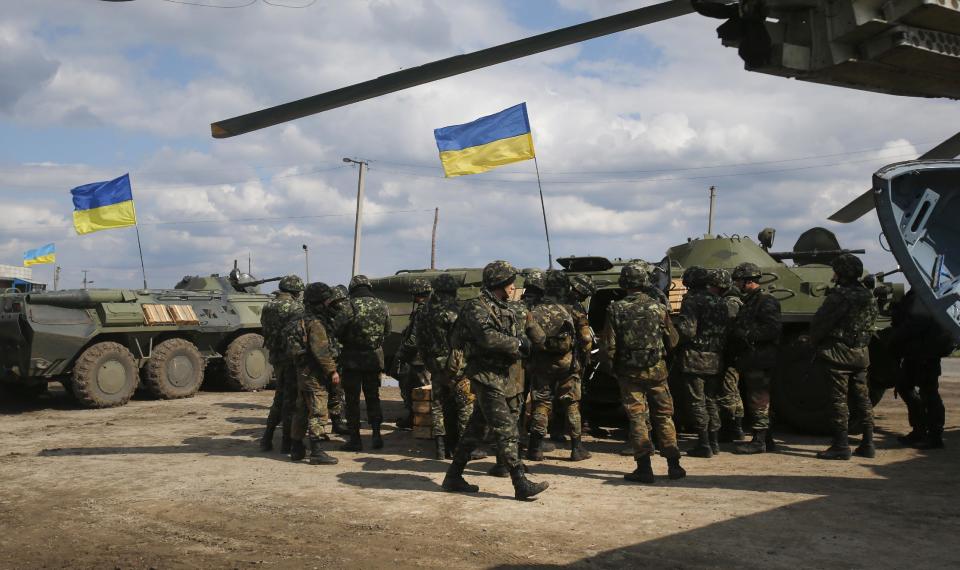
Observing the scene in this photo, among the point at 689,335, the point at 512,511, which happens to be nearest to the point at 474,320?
the point at 512,511

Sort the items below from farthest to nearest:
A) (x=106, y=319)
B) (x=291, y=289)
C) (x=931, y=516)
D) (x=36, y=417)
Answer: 1. (x=106, y=319)
2. (x=36, y=417)
3. (x=291, y=289)
4. (x=931, y=516)

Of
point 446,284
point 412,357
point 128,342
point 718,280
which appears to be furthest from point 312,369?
point 128,342

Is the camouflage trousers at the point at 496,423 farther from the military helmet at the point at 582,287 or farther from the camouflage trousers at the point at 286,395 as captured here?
the camouflage trousers at the point at 286,395

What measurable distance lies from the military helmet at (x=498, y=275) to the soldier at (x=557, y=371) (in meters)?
1.23

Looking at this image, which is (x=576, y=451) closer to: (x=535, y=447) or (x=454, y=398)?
(x=535, y=447)

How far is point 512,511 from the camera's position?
6090 millimetres

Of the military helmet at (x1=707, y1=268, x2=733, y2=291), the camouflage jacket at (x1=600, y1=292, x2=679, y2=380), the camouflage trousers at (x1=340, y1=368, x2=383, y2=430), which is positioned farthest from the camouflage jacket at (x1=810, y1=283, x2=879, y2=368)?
the camouflage trousers at (x1=340, y1=368, x2=383, y2=430)

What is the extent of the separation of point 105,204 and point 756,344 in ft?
45.1

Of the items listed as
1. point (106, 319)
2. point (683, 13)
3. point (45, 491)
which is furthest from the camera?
point (106, 319)

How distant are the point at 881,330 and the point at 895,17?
224 inches

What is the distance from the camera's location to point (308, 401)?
801 cm

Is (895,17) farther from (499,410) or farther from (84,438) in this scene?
(84,438)

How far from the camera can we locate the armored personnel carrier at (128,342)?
492 inches

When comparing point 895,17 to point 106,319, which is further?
point 106,319
